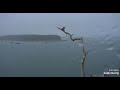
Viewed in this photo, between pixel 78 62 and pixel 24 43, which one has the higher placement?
pixel 24 43

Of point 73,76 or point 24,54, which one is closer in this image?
Answer: point 73,76

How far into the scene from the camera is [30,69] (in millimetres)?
2850

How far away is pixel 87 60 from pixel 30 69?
0.76 metres
